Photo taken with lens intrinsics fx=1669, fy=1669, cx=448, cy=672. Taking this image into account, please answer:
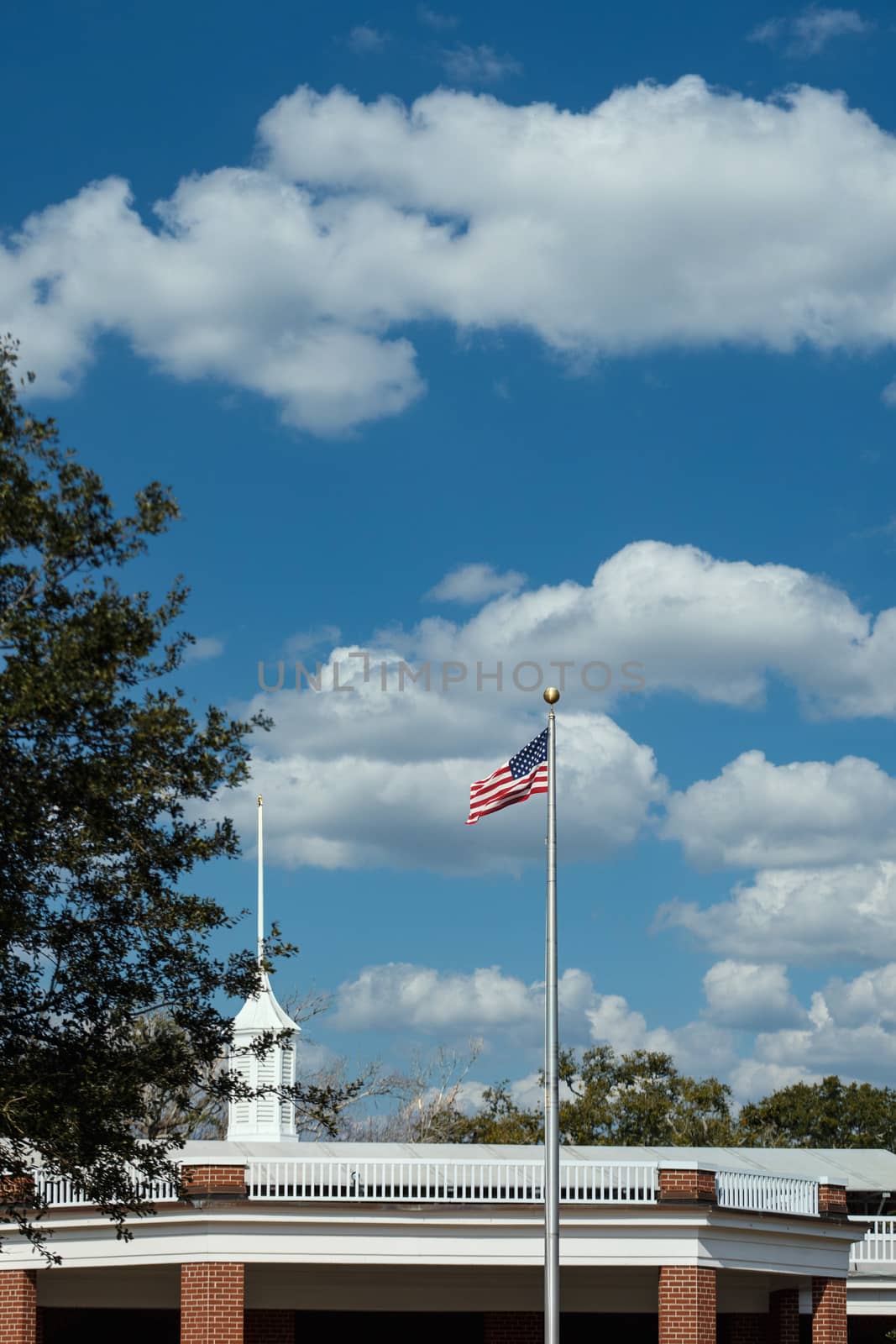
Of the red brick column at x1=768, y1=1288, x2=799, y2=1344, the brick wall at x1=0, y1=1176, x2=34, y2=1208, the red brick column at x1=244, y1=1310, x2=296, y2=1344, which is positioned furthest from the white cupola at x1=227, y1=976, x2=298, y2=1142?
the brick wall at x1=0, y1=1176, x2=34, y2=1208

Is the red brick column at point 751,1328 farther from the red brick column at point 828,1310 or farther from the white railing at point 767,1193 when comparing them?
the white railing at point 767,1193

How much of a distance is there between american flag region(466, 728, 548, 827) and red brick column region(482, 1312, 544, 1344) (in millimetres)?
11882

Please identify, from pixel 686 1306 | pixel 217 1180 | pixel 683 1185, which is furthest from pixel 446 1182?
pixel 686 1306

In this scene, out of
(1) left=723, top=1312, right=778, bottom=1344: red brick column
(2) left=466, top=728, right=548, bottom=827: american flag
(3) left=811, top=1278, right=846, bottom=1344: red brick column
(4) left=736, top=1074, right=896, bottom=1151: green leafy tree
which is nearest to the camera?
(2) left=466, top=728, right=548, bottom=827: american flag

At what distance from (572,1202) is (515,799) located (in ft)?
25.2

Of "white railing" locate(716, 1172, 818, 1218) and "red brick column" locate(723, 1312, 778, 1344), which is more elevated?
"white railing" locate(716, 1172, 818, 1218)

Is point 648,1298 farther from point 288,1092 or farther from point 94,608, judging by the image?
point 94,608

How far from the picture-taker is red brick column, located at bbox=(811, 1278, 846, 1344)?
3195 centimetres

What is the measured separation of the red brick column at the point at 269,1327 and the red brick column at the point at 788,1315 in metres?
9.56

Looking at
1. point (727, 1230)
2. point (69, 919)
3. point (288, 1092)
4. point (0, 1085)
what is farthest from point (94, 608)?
point (727, 1230)

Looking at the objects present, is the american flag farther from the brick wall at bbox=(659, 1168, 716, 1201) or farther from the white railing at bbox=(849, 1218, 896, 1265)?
the white railing at bbox=(849, 1218, 896, 1265)

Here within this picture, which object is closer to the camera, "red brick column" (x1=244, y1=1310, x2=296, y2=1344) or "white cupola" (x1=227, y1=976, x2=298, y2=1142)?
"red brick column" (x1=244, y1=1310, x2=296, y2=1344)

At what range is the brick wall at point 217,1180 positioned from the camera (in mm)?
28578

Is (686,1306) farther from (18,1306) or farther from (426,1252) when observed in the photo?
(18,1306)
